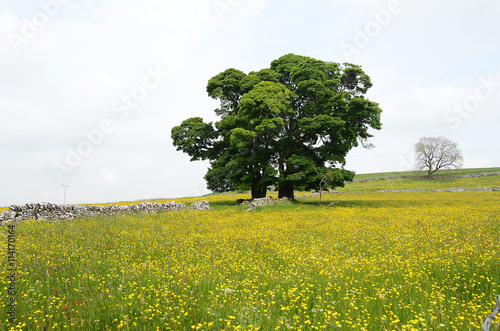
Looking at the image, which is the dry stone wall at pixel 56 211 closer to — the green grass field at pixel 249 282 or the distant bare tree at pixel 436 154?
the green grass field at pixel 249 282

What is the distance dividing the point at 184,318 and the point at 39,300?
310 centimetres

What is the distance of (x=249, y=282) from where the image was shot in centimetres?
585

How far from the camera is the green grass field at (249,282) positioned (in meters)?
4.58

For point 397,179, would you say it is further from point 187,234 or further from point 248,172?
point 187,234

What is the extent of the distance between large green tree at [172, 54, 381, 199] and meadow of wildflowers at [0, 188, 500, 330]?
16082mm

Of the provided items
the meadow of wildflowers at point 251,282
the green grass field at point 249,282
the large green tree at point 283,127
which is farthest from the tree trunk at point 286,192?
the meadow of wildflowers at point 251,282

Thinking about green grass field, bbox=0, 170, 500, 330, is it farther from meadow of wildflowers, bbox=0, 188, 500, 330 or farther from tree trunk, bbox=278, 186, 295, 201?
tree trunk, bbox=278, 186, 295, 201

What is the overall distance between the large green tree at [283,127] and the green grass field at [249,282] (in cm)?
1591

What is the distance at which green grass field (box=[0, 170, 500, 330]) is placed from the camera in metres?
4.58

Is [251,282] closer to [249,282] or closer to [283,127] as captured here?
[249,282]

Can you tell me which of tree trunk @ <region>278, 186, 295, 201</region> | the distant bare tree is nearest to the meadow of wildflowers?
tree trunk @ <region>278, 186, 295, 201</region>

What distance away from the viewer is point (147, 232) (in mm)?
12633

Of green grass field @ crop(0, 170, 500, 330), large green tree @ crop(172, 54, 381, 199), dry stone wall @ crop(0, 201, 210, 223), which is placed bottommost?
green grass field @ crop(0, 170, 500, 330)

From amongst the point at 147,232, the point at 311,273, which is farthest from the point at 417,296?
the point at 147,232
